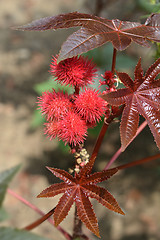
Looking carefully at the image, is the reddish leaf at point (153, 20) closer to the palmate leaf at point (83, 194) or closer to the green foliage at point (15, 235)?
the palmate leaf at point (83, 194)

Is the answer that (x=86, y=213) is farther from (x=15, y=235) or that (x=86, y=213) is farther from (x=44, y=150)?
(x=44, y=150)

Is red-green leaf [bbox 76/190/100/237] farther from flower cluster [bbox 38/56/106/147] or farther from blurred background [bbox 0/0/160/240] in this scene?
blurred background [bbox 0/0/160/240]

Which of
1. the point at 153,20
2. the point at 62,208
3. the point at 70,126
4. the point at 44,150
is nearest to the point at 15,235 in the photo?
the point at 62,208

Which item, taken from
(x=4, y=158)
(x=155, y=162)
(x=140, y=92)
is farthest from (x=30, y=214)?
(x=140, y=92)

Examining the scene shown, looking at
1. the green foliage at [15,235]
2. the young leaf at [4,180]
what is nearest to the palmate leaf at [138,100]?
the green foliage at [15,235]

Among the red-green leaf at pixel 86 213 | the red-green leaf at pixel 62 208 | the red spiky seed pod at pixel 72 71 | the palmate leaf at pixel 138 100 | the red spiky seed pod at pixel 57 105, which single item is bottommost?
the red-green leaf at pixel 86 213
